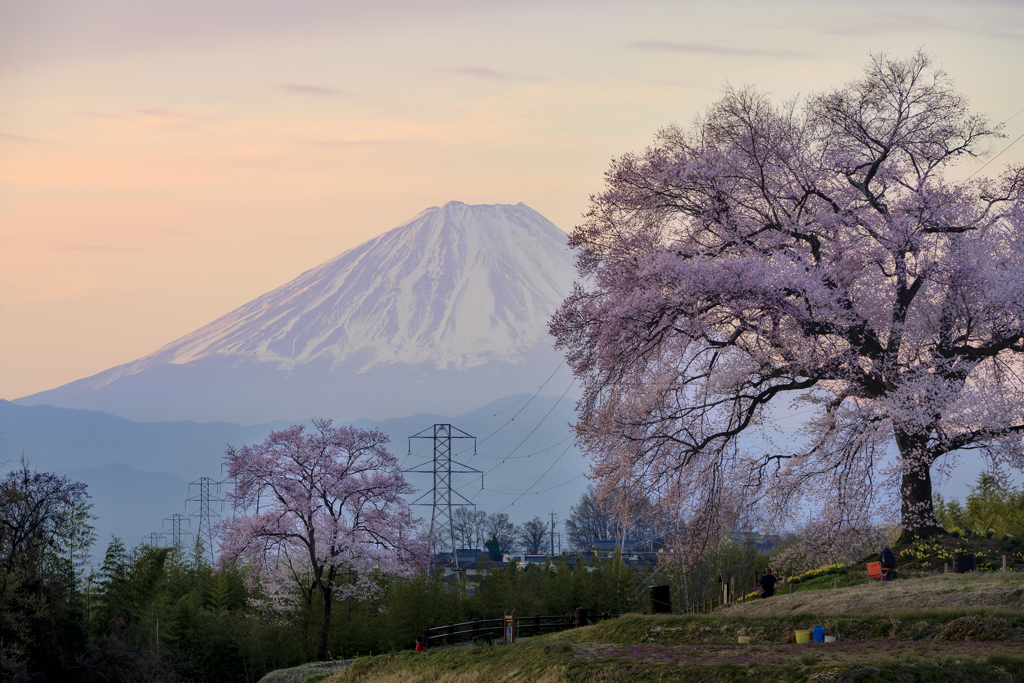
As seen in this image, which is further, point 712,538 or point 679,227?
point 679,227

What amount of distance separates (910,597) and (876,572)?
4.87 meters

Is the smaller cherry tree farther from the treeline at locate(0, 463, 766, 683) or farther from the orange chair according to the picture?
the orange chair

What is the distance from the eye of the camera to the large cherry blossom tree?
843 inches

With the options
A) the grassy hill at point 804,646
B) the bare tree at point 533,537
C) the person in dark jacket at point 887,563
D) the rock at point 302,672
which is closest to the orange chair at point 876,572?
the person in dark jacket at point 887,563

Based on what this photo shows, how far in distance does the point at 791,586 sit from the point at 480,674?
11.4 metres

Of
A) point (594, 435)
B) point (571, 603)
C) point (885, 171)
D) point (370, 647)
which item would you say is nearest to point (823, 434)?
point (594, 435)

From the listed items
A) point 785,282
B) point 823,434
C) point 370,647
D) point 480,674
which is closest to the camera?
point 480,674

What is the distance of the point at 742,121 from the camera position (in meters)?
23.4

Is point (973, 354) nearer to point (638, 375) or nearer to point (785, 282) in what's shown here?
point (785, 282)

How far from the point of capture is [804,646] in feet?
48.1

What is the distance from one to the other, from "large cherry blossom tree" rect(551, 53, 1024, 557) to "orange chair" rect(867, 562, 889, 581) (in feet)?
4.48

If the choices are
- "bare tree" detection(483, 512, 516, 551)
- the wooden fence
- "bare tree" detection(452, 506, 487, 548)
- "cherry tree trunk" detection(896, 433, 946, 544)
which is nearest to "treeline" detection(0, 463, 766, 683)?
the wooden fence

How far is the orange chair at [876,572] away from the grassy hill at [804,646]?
1.51 meters

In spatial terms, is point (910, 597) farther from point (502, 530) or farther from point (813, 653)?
point (502, 530)
